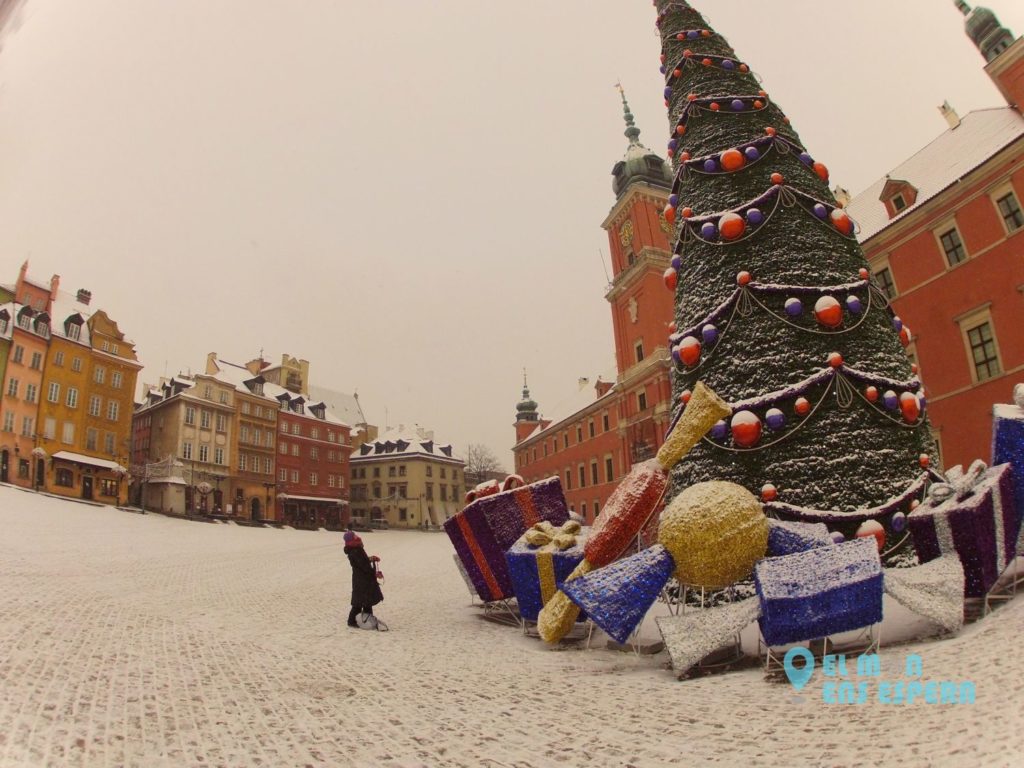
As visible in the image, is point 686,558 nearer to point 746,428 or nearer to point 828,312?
point 746,428

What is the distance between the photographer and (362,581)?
5.34m

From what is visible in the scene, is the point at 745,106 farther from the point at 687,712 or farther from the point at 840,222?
the point at 687,712

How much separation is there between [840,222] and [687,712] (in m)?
4.28

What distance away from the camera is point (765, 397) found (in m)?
4.03

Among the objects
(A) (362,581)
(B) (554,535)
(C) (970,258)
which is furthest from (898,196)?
(A) (362,581)

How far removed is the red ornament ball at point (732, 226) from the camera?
4.55 meters

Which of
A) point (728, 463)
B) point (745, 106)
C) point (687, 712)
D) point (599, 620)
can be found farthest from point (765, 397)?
point (745, 106)

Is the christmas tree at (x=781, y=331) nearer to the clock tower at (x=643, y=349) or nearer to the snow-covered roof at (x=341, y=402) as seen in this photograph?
the clock tower at (x=643, y=349)

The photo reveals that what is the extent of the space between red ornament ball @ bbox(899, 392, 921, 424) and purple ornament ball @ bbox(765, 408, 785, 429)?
0.91 metres

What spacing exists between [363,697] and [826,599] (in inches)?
97.0

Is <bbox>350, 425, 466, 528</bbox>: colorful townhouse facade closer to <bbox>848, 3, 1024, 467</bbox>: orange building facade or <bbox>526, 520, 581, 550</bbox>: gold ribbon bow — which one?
<bbox>526, 520, 581, 550</bbox>: gold ribbon bow

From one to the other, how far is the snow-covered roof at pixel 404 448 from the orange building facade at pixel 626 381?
1.33 meters

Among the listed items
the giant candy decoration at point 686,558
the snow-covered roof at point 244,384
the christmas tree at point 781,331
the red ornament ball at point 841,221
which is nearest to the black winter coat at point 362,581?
the snow-covered roof at point 244,384

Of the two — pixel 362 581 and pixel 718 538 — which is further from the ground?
pixel 718 538
